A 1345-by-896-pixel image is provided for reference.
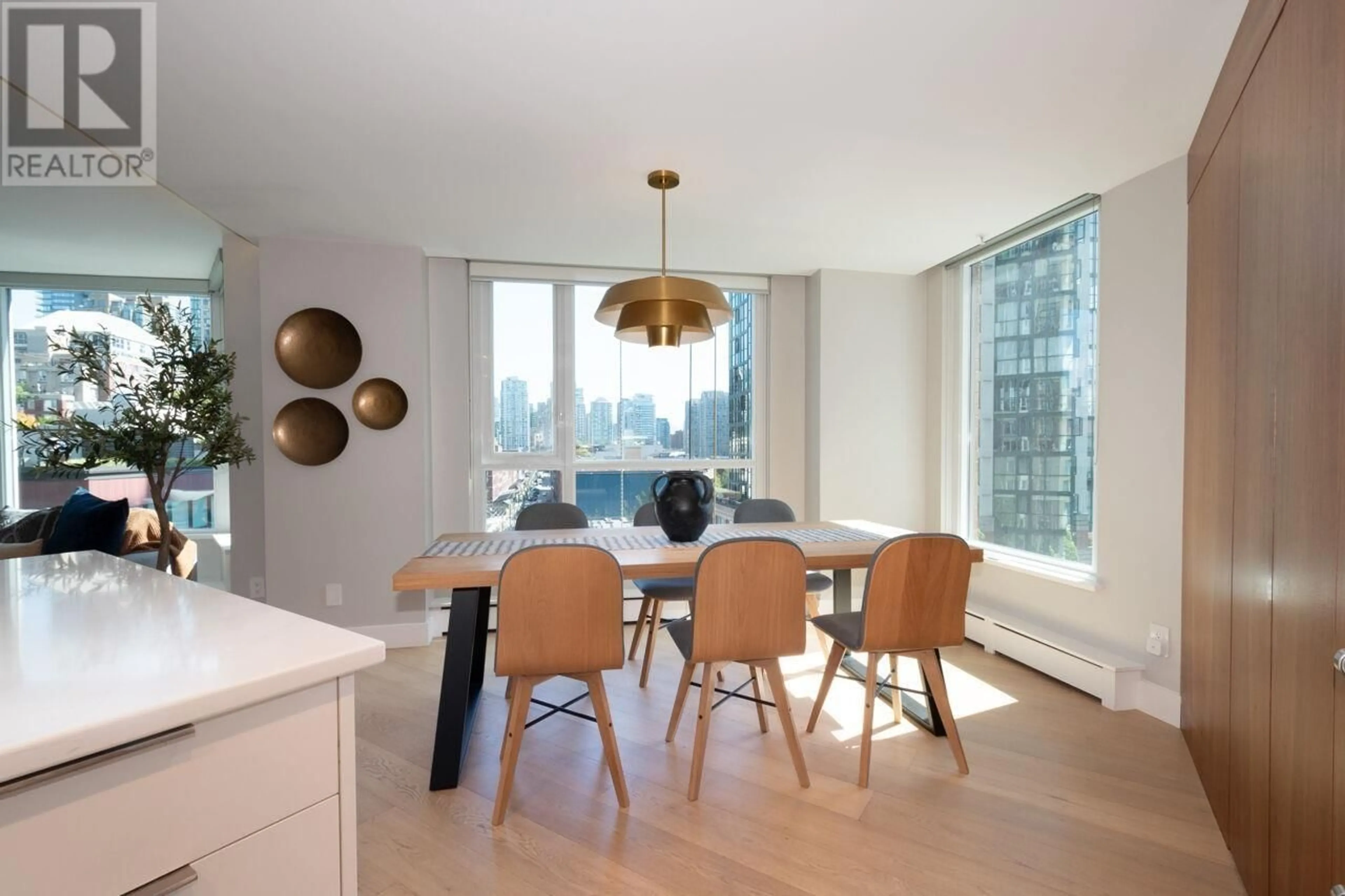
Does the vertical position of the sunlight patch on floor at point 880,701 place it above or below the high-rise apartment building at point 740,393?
below

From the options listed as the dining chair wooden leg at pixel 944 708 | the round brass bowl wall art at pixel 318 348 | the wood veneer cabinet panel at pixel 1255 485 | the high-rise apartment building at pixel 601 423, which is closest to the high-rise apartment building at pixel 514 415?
the high-rise apartment building at pixel 601 423

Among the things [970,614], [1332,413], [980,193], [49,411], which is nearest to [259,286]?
[49,411]

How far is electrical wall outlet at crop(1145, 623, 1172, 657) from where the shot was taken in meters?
2.61

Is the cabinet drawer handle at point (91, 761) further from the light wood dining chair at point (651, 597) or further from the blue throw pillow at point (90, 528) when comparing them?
the blue throw pillow at point (90, 528)

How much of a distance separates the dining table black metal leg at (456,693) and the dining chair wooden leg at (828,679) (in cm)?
139

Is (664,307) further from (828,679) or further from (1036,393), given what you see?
(1036,393)

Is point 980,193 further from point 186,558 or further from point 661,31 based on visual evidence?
point 186,558

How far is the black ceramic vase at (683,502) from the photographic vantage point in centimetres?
266

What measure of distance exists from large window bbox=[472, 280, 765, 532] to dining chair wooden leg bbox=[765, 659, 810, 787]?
2.15 m

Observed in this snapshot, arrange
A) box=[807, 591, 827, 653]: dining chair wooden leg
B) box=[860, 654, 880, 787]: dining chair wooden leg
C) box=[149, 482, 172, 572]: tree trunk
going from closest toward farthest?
box=[860, 654, 880, 787]: dining chair wooden leg → box=[149, 482, 172, 572]: tree trunk → box=[807, 591, 827, 653]: dining chair wooden leg

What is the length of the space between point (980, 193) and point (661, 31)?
6.38 feet

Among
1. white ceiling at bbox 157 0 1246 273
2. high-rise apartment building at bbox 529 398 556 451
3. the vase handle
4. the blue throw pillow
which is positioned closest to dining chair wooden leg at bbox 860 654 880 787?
the vase handle

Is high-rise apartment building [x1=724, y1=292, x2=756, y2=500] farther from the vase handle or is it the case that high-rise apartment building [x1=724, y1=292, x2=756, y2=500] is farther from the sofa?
the sofa

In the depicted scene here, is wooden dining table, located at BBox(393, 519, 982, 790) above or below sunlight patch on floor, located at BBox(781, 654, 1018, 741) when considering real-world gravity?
above
